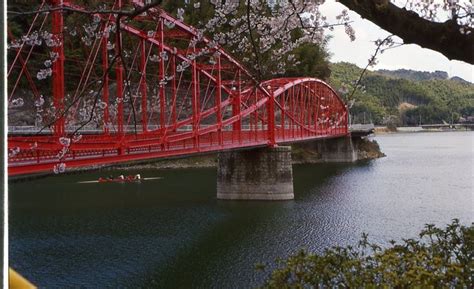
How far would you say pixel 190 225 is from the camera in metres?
20.3

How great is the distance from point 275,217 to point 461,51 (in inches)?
669

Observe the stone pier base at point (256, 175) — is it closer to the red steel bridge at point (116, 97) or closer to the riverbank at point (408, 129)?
the red steel bridge at point (116, 97)

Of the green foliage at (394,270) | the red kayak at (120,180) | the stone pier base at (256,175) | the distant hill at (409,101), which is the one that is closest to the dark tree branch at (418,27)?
the green foliage at (394,270)

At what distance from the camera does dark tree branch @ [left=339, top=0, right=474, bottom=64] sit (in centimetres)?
582

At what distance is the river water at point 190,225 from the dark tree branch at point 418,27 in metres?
8.23

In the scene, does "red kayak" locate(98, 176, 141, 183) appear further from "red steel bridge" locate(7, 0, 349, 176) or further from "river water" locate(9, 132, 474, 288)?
"red steel bridge" locate(7, 0, 349, 176)

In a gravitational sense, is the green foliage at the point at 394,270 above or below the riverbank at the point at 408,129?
below

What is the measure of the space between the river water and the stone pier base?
1.18 meters

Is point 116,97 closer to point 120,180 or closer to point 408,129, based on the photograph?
point 120,180

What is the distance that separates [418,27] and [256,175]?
22.2 m

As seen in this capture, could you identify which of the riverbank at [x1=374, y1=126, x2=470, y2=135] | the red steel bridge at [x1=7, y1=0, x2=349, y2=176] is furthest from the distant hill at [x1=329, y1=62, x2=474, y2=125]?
the red steel bridge at [x1=7, y1=0, x2=349, y2=176]

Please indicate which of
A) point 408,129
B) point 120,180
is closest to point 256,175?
point 120,180

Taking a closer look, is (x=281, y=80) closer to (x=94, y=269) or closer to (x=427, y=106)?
(x=94, y=269)

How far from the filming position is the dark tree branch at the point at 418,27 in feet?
19.1
